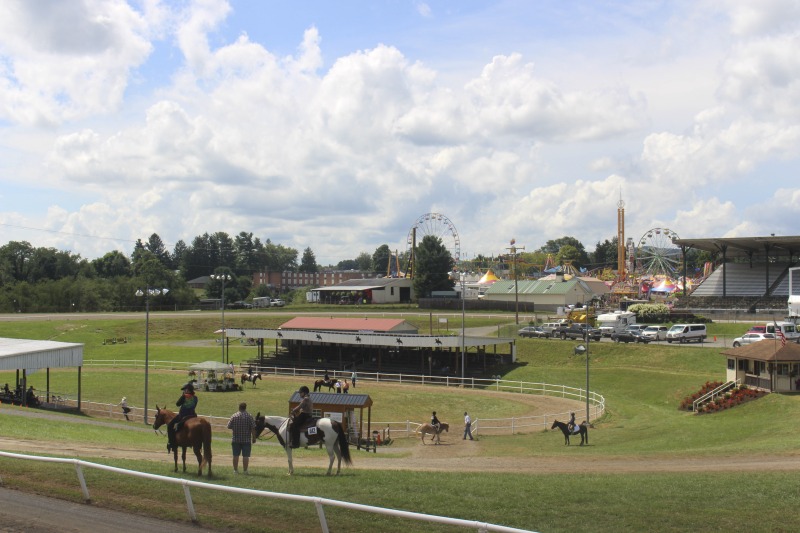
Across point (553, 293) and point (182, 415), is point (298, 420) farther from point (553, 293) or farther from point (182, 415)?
point (553, 293)

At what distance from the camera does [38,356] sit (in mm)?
36906

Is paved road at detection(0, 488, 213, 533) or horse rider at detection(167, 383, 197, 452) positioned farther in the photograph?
horse rider at detection(167, 383, 197, 452)

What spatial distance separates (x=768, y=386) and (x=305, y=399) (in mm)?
27748

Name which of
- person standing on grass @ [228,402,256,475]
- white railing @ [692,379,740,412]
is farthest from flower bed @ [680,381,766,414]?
person standing on grass @ [228,402,256,475]

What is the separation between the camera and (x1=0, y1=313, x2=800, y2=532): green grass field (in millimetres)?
12438

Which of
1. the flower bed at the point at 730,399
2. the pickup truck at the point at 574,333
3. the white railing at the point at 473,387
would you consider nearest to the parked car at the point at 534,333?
the pickup truck at the point at 574,333

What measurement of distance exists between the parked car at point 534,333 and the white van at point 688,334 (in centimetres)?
1073

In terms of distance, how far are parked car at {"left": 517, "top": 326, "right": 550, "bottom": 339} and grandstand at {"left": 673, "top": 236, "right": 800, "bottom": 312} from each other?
85.2 ft

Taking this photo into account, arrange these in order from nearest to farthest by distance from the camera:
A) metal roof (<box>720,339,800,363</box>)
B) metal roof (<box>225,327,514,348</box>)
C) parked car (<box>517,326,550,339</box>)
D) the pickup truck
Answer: metal roof (<box>720,339,800,363</box>), metal roof (<box>225,327,514,348</box>), the pickup truck, parked car (<box>517,326,550,339</box>)

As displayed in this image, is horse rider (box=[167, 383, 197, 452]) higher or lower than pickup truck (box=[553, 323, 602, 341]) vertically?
higher

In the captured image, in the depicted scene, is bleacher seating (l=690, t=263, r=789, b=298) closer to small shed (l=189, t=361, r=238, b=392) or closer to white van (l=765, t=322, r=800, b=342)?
white van (l=765, t=322, r=800, b=342)

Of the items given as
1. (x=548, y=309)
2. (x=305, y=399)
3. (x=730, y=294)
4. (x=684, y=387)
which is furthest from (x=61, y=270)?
(x=305, y=399)

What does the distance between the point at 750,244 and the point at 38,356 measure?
78.0 meters

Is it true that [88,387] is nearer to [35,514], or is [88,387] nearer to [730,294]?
[35,514]
